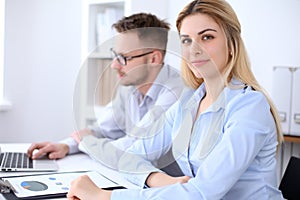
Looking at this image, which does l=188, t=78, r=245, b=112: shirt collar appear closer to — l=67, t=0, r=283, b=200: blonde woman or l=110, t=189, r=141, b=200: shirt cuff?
l=67, t=0, r=283, b=200: blonde woman

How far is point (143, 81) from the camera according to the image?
1.66 meters

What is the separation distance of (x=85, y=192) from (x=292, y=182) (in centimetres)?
76

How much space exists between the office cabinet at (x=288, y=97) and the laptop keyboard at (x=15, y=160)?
1.27 m

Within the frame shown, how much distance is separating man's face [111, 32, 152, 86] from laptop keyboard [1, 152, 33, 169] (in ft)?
1.46

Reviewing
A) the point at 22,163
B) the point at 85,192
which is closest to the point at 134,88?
the point at 22,163

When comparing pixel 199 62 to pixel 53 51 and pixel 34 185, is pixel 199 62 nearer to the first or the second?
pixel 34 185

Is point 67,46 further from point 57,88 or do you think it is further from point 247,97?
point 247,97

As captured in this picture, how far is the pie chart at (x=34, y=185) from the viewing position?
1159mm

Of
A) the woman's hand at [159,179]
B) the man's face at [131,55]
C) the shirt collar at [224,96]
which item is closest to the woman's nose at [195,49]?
the shirt collar at [224,96]

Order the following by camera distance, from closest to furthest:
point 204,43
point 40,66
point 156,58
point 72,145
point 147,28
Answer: point 204,43 < point 156,58 < point 147,28 < point 72,145 < point 40,66

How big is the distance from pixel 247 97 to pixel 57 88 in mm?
2188

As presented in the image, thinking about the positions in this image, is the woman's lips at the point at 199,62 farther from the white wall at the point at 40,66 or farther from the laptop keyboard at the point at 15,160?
the white wall at the point at 40,66

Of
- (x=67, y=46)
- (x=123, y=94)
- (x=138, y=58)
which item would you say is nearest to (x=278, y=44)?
(x=123, y=94)

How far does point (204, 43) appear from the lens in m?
1.14
